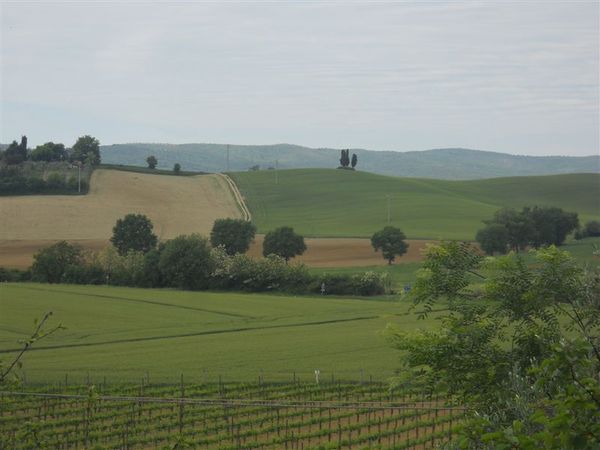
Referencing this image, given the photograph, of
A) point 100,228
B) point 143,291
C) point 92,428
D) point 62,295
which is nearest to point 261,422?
point 92,428

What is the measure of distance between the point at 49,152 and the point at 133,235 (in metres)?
51.2

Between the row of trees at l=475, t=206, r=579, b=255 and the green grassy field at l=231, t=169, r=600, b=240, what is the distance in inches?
505

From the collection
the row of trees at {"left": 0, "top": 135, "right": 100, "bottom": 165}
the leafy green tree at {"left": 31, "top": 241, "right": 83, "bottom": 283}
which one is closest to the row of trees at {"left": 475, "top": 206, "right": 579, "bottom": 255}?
the leafy green tree at {"left": 31, "top": 241, "right": 83, "bottom": 283}

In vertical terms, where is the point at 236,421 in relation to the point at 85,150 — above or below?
below

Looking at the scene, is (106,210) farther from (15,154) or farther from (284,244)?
(284,244)

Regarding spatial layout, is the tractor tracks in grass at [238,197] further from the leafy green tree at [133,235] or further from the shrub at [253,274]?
the shrub at [253,274]

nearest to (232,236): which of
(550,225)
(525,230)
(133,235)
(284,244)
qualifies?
(284,244)

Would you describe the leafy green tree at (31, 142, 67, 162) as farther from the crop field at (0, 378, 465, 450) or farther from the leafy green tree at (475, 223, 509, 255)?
the crop field at (0, 378, 465, 450)

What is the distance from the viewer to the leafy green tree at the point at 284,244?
9912 centimetres

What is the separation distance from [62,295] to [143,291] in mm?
8885

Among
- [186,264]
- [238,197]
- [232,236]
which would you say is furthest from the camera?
[238,197]

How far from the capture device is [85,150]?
160625 millimetres

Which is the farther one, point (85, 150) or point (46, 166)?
point (85, 150)

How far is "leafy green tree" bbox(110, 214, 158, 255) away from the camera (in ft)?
340
